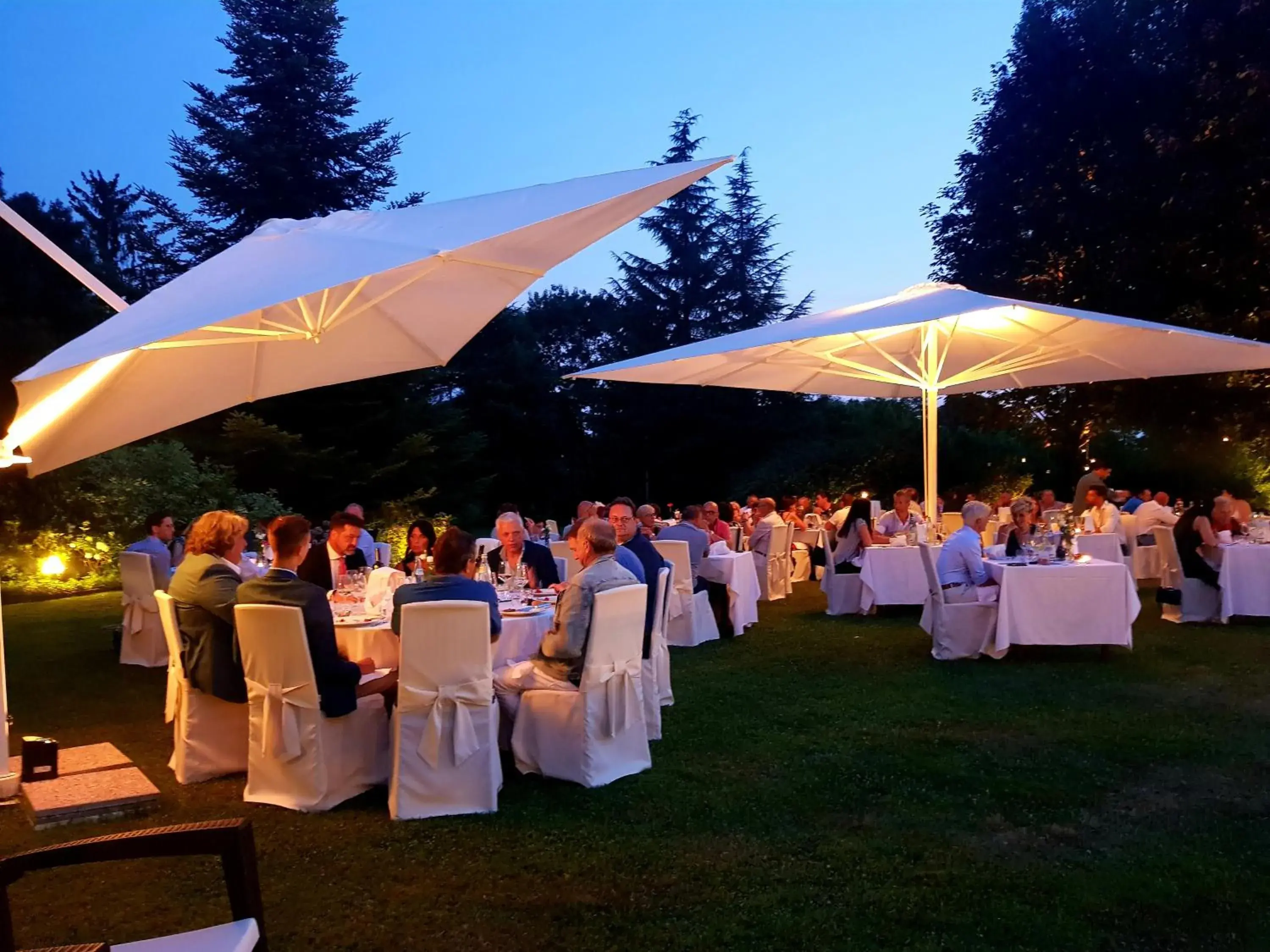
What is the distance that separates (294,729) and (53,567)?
43.0 feet

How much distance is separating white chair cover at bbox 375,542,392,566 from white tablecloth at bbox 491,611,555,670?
3979 millimetres

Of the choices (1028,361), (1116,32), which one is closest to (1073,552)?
(1028,361)

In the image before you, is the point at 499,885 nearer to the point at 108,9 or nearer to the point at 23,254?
the point at 23,254

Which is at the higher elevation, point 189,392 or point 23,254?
point 23,254

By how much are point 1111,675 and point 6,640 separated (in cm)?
1057

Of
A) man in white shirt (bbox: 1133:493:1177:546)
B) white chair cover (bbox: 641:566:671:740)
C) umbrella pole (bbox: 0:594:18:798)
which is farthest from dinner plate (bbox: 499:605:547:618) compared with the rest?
man in white shirt (bbox: 1133:493:1177:546)

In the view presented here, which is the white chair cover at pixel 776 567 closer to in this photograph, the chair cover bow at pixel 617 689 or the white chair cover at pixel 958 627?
the white chair cover at pixel 958 627

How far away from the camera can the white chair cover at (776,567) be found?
492 inches

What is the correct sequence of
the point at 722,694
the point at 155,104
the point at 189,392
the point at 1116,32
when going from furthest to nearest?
1. the point at 155,104
2. the point at 1116,32
3. the point at 722,694
4. the point at 189,392

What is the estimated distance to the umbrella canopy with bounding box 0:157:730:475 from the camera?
4.08m

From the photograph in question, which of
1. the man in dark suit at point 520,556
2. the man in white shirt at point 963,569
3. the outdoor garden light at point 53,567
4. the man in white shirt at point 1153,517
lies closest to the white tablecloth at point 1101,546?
the man in white shirt at point 963,569

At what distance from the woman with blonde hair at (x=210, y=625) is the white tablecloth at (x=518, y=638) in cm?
142

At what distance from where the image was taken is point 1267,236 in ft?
54.7

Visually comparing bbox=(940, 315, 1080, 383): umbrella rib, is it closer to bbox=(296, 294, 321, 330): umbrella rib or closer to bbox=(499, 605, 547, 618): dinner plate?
bbox=(499, 605, 547, 618): dinner plate
